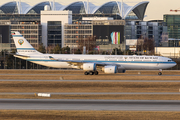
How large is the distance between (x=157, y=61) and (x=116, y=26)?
13072cm

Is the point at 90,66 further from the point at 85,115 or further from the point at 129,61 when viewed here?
the point at 85,115

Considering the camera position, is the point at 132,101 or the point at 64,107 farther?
the point at 132,101

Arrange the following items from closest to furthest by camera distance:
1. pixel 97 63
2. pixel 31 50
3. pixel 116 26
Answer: pixel 97 63 → pixel 31 50 → pixel 116 26

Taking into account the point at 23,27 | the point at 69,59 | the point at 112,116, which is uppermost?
the point at 23,27

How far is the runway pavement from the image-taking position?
28.9 meters

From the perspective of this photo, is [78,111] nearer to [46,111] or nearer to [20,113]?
[46,111]

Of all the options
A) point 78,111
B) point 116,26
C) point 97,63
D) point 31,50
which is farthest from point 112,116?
point 116,26

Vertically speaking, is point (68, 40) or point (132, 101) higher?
point (68, 40)

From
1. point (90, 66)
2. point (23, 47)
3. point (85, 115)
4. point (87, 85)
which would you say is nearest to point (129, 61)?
point (90, 66)

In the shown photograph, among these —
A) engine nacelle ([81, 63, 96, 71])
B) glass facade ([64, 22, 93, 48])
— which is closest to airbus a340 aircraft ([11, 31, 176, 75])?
engine nacelle ([81, 63, 96, 71])

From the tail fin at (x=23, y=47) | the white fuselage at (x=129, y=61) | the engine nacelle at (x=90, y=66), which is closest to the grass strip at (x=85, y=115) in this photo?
the engine nacelle at (x=90, y=66)

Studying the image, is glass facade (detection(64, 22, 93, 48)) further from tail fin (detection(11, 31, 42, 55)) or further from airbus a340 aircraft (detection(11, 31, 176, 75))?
airbus a340 aircraft (detection(11, 31, 176, 75))

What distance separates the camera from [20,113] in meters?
27.3

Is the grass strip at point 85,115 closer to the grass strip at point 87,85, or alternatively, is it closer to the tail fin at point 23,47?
the grass strip at point 87,85
